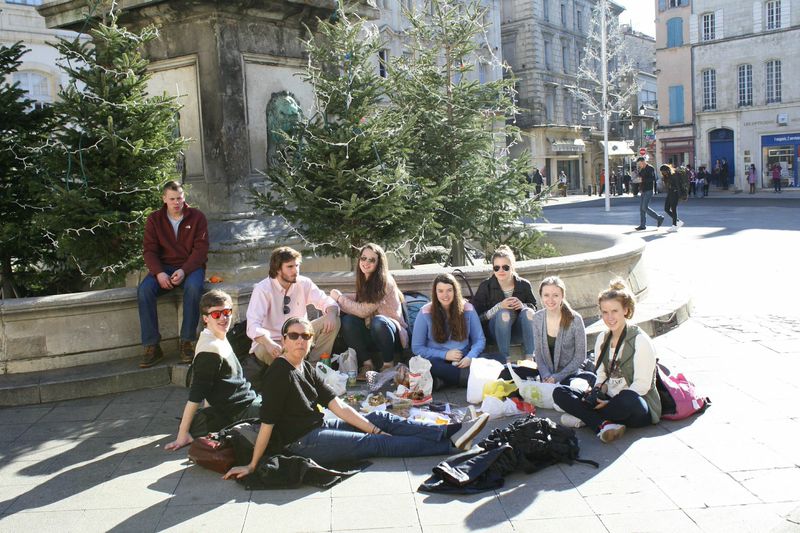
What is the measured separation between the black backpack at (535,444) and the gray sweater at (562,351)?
4.23 ft

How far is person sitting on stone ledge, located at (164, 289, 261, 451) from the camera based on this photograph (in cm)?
556

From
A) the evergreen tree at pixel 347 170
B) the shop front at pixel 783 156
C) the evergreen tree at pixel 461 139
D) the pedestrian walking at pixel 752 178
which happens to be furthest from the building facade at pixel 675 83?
the evergreen tree at pixel 347 170

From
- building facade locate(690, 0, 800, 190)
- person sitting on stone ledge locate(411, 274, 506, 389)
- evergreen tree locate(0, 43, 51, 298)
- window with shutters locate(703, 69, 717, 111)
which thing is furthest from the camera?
window with shutters locate(703, 69, 717, 111)

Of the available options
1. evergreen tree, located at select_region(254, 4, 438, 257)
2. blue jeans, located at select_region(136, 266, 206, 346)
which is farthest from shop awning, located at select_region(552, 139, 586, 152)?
blue jeans, located at select_region(136, 266, 206, 346)

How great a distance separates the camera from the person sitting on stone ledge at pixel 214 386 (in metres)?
5.56

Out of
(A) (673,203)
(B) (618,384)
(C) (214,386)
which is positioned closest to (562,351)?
(B) (618,384)

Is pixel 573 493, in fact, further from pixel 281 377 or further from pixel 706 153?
pixel 706 153

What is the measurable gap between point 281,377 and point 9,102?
6117 mm

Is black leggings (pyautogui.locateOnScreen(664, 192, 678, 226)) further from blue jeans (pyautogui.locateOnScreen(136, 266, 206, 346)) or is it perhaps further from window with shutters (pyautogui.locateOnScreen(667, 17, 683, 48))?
window with shutters (pyautogui.locateOnScreen(667, 17, 683, 48))

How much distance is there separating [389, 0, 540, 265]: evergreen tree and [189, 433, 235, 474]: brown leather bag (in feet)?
18.8

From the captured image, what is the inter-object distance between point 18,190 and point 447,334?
5180mm

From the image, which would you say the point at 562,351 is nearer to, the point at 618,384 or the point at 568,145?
the point at 618,384

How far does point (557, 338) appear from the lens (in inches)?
261

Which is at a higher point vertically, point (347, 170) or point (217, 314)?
point (347, 170)
